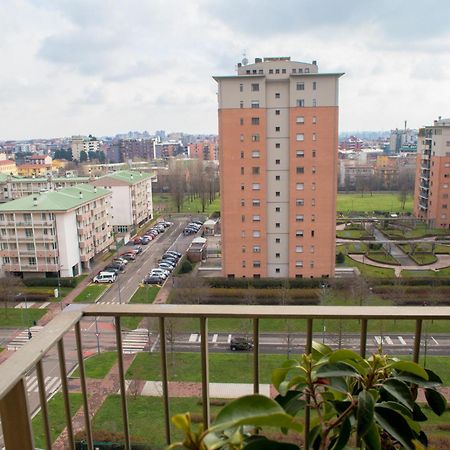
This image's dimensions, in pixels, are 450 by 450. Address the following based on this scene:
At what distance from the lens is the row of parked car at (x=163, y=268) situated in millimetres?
12562

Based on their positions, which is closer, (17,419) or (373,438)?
(373,438)

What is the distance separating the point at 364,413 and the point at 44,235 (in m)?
13.7

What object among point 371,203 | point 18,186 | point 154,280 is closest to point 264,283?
point 154,280

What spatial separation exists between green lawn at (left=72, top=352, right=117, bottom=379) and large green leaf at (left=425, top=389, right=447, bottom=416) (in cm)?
725

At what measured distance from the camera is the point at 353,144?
215 ft

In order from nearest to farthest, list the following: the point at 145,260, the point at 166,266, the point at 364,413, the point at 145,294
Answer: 1. the point at 364,413
2. the point at 145,294
3. the point at 166,266
4. the point at 145,260

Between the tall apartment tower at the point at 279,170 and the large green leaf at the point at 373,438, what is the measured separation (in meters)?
11.5

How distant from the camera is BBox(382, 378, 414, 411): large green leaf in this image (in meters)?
0.72

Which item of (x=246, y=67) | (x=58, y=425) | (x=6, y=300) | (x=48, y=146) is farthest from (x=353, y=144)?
(x=58, y=425)

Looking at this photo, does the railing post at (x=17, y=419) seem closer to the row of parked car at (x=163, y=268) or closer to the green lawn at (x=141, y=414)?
the green lawn at (x=141, y=414)

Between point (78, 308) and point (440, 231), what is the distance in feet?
66.4

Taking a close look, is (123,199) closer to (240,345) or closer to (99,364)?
(99,364)

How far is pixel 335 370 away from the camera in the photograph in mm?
745

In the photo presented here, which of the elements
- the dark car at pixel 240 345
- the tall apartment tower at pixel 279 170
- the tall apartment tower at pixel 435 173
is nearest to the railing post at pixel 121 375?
the dark car at pixel 240 345
